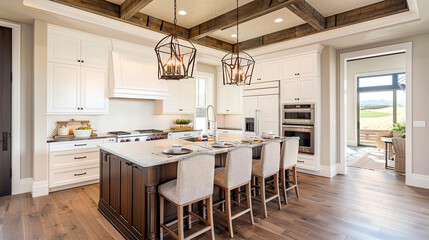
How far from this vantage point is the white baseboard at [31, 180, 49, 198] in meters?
3.61

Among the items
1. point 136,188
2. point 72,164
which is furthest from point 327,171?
point 72,164

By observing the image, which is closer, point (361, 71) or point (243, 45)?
point (243, 45)

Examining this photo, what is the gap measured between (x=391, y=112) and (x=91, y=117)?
986cm

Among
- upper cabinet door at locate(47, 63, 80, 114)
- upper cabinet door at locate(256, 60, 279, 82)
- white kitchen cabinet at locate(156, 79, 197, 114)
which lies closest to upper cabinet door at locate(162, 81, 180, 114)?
white kitchen cabinet at locate(156, 79, 197, 114)

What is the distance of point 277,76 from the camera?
530 centimetres

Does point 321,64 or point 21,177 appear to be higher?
point 321,64

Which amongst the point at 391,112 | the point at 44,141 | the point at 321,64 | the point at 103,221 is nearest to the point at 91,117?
the point at 44,141

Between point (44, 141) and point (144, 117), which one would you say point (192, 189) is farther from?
point (144, 117)

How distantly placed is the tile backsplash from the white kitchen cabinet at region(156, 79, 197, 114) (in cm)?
26

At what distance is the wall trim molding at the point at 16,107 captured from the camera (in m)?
3.72

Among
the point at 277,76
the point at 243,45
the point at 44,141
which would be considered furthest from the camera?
the point at 243,45

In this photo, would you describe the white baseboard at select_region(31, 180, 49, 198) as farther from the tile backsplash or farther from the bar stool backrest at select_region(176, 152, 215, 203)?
the bar stool backrest at select_region(176, 152, 215, 203)

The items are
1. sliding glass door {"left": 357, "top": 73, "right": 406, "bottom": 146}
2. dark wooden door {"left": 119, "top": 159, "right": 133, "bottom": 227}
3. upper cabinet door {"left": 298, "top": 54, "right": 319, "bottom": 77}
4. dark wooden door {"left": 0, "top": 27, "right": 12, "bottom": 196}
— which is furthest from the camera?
sliding glass door {"left": 357, "top": 73, "right": 406, "bottom": 146}

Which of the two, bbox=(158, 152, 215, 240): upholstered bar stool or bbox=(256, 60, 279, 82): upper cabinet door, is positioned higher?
bbox=(256, 60, 279, 82): upper cabinet door
